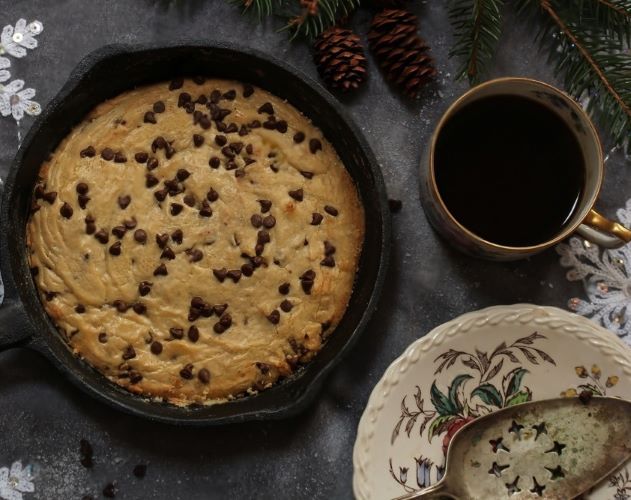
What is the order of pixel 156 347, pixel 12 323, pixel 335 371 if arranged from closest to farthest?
pixel 12 323 < pixel 156 347 < pixel 335 371

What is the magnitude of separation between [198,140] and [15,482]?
837 millimetres

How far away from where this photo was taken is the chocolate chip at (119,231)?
152cm

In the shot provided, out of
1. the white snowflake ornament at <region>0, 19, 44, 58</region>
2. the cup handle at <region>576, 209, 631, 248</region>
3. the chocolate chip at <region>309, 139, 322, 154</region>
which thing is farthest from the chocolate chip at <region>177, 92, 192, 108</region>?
the cup handle at <region>576, 209, 631, 248</region>

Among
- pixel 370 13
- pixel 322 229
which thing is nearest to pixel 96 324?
pixel 322 229

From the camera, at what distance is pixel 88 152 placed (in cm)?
154

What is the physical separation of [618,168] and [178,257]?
1.00 m

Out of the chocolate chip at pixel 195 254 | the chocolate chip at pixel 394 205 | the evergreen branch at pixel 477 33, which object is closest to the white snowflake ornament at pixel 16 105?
the chocolate chip at pixel 195 254

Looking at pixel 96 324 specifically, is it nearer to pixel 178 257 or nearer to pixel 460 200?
pixel 178 257

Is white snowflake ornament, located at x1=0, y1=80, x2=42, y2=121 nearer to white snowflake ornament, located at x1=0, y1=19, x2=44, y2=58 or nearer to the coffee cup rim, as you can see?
white snowflake ornament, located at x1=0, y1=19, x2=44, y2=58

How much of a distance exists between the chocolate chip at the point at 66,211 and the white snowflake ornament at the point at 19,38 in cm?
40

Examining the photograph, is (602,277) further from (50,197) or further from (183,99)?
(50,197)

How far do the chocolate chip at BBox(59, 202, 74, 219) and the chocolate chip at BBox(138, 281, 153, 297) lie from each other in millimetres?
201

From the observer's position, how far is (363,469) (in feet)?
Answer: 5.17

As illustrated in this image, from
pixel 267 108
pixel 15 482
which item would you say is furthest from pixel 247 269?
pixel 15 482
